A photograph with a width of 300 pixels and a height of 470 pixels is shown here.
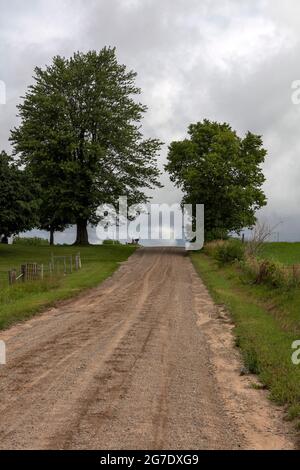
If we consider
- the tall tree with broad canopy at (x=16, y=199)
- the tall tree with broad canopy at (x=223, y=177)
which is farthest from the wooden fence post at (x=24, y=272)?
the tall tree with broad canopy at (x=223, y=177)

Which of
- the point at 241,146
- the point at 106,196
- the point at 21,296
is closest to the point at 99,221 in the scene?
the point at 106,196

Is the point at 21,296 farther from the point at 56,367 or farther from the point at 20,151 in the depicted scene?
the point at 20,151

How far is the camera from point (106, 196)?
55.6 metres

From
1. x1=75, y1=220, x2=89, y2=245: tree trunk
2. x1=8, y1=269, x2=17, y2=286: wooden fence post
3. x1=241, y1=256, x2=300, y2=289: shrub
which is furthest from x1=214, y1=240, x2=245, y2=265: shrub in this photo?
x1=75, y1=220, x2=89, y2=245: tree trunk

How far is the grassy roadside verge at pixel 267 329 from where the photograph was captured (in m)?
9.69

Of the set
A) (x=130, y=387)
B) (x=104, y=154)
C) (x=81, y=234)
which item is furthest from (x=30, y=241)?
(x=130, y=387)

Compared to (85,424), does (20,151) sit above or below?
above

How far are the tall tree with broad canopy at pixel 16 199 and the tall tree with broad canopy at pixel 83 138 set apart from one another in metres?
5.22

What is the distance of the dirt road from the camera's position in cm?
709

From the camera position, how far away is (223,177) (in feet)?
171
